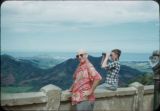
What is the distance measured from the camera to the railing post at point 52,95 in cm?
468

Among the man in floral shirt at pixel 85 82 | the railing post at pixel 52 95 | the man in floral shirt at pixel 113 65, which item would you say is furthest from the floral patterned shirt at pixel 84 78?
the man in floral shirt at pixel 113 65

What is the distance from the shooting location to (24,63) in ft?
16.8

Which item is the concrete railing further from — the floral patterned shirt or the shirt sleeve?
the shirt sleeve

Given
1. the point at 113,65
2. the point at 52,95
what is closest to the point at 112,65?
the point at 113,65

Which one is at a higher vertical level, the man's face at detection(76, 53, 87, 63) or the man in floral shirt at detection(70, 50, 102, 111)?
the man's face at detection(76, 53, 87, 63)

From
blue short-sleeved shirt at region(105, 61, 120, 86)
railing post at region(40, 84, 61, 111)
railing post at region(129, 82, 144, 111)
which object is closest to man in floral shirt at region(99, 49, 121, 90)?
blue short-sleeved shirt at region(105, 61, 120, 86)

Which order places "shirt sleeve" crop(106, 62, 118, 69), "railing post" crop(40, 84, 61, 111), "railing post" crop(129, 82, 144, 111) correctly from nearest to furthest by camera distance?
"railing post" crop(40, 84, 61, 111), "shirt sleeve" crop(106, 62, 118, 69), "railing post" crop(129, 82, 144, 111)

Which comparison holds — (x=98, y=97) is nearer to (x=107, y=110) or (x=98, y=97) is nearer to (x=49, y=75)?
(x=107, y=110)

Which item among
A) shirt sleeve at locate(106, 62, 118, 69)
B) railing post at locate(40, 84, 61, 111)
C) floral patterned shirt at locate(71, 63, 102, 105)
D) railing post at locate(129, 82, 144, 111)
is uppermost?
shirt sleeve at locate(106, 62, 118, 69)

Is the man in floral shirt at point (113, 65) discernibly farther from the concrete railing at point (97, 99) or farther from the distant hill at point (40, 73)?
the concrete railing at point (97, 99)

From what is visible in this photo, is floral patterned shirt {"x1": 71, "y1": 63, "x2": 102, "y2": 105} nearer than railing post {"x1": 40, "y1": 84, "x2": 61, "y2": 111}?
Yes

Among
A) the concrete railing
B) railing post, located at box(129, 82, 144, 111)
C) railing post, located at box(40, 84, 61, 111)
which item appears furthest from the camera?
railing post, located at box(129, 82, 144, 111)

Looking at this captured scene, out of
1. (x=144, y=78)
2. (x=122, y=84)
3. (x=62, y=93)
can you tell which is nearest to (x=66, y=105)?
(x=62, y=93)

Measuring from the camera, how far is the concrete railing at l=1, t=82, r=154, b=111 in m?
4.45
